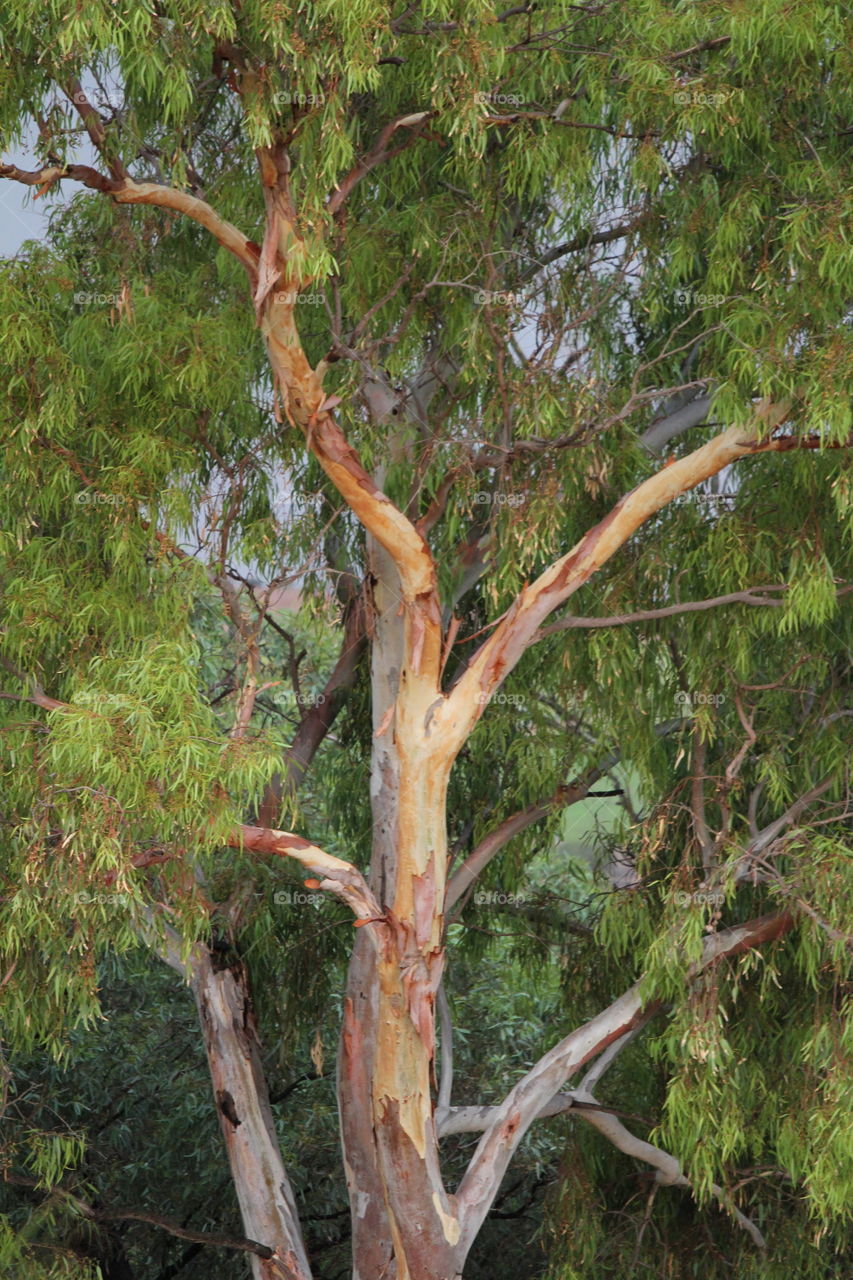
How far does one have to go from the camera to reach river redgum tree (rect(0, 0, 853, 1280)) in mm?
5328

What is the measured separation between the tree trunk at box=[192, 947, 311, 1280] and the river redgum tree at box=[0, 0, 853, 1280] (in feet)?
0.06

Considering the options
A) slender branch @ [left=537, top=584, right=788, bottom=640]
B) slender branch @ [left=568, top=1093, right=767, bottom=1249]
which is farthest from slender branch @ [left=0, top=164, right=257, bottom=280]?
slender branch @ [left=568, top=1093, right=767, bottom=1249]

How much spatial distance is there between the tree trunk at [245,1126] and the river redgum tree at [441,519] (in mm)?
18

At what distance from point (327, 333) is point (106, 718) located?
218 centimetres

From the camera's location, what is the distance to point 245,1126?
23.1 feet

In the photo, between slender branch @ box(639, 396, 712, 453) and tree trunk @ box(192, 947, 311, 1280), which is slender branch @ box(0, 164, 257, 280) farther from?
tree trunk @ box(192, 947, 311, 1280)

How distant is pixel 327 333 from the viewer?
6.50 meters

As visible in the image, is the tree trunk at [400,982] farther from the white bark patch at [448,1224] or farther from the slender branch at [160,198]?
the slender branch at [160,198]

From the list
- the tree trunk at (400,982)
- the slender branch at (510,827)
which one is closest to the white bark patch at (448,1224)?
the tree trunk at (400,982)

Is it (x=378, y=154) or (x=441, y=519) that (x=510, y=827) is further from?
(x=378, y=154)

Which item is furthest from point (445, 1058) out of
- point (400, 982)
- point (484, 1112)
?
point (400, 982)

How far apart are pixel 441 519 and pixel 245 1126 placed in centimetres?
251

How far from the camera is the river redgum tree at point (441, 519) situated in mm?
5328

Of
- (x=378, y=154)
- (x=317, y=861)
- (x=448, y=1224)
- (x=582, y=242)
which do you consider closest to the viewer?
(x=317, y=861)
